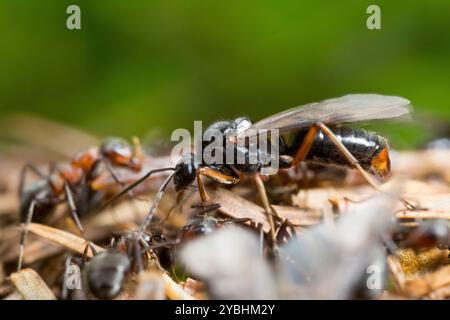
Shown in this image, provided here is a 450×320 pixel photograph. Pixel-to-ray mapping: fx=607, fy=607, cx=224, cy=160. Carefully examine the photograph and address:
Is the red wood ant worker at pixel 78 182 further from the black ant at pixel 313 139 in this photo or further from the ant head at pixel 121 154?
the black ant at pixel 313 139

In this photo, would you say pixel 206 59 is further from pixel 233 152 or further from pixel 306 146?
pixel 306 146

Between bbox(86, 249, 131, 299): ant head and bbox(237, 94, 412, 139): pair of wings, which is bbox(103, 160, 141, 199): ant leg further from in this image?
bbox(86, 249, 131, 299): ant head

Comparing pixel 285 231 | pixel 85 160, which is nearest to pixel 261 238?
pixel 285 231

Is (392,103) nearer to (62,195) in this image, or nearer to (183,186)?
(183,186)

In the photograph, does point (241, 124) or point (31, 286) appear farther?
point (241, 124)

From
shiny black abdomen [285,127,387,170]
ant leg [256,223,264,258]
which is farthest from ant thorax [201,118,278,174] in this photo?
ant leg [256,223,264,258]

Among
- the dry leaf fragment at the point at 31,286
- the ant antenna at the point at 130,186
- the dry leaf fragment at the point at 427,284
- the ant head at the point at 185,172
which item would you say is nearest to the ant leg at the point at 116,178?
the ant antenna at the point at 130,186
